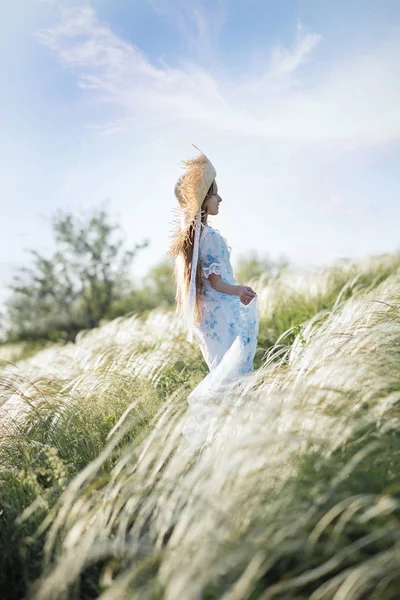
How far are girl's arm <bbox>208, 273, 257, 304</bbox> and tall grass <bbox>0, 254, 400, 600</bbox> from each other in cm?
51

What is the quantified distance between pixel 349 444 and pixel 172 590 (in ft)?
2.95

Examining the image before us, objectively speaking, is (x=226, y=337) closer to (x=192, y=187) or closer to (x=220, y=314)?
(x=220, y=314)

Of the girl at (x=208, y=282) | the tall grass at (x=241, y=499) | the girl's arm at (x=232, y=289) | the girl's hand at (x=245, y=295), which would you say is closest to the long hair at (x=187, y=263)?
the girl at (x=208, y=282)

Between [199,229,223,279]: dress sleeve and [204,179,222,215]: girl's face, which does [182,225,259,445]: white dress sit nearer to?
[199,229,223,279]: dress sleeve

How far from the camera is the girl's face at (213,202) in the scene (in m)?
3.66

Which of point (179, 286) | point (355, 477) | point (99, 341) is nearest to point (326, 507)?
point (355, 477)

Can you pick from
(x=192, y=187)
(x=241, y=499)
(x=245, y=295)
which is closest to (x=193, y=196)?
(x=192, y=187)

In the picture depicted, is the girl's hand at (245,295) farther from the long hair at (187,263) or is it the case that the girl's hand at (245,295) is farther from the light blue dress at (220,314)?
the long hair at (187,263)

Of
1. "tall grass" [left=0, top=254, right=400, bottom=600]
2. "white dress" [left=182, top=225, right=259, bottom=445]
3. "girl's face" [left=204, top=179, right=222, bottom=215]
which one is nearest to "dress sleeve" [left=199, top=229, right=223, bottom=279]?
"white dress" [left=182, top=225, right=259, bottom=445]

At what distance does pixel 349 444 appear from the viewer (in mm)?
2094

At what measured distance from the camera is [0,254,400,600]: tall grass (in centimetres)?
167

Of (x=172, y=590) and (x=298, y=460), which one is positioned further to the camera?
(x=298, y=460)

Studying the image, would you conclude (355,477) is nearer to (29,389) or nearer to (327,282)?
(29,389)

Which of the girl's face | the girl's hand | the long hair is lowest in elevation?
the girl's hand
